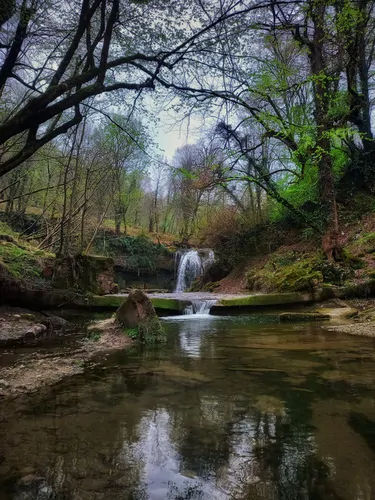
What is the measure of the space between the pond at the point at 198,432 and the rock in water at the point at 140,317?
1816 mm

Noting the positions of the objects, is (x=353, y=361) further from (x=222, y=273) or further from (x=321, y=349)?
(x=222, y=273)

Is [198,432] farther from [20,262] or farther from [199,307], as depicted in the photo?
[199,307]

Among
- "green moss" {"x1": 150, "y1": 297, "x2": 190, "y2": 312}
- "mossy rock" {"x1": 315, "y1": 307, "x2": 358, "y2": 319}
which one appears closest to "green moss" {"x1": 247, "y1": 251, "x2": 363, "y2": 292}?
"mossy rock" {"x1": 315, "y1": 307, "x2": 358, "y2": 319}

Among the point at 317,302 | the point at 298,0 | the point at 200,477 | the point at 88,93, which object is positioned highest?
the point at 298,0

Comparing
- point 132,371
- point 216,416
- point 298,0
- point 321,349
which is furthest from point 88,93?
point 321,349

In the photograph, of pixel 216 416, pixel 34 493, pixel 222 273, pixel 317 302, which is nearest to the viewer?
pixel 34 493

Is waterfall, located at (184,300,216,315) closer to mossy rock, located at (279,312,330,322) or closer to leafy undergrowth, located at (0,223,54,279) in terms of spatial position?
mossy rock, located at (279,312,330,322)

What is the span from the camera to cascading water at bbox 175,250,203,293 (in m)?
23.2

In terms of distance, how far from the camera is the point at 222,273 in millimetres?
20219

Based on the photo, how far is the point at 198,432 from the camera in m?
3.04

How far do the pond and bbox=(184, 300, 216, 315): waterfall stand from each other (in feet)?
23.3

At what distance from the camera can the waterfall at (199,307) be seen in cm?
1266

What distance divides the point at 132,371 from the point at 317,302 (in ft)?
26.5

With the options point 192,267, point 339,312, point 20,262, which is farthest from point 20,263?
point 192,267
